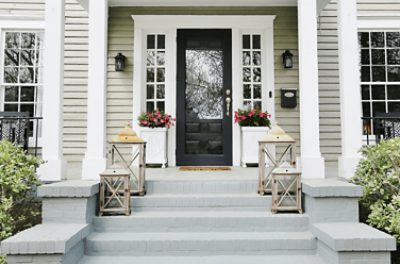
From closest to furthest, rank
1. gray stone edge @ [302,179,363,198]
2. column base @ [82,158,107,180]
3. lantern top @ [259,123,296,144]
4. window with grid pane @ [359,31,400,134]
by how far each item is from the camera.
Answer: gray stone edge @ [302,179,363,198]
lantern top @ [259,123,296,144]
column base @ [82,158,107,180]
window with grid pane @ [359,31,400,134]

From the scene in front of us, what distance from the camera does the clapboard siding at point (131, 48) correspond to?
5.21 m

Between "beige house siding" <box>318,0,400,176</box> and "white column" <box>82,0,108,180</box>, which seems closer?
"white column" <box>82,0,108,180</box>

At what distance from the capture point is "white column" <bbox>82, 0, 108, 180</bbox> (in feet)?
11.2

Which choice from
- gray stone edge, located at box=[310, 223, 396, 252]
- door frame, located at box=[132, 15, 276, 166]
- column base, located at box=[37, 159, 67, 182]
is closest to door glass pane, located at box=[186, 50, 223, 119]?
door frame, located at box=[132, 15, 276, 166]

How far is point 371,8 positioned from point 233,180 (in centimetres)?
417

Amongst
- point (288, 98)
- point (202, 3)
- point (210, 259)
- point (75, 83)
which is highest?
point (202, 3)

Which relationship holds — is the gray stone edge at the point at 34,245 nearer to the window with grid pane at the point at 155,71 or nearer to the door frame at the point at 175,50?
the door frame at the point at 175,50

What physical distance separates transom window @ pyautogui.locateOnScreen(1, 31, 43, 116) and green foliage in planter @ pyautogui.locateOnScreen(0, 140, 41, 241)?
2584 mm

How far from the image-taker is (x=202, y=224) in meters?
2.84

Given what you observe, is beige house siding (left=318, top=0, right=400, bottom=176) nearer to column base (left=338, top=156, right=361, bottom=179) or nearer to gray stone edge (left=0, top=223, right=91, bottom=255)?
column base (left=338, top=156, right=361, bottom=179)

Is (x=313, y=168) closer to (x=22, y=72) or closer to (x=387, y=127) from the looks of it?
(x=387, y=127)

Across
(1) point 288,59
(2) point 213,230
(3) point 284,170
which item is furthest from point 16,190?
(1) point 288,59

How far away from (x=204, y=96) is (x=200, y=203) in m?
2.63

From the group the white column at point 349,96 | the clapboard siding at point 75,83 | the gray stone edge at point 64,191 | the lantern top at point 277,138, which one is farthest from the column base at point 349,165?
the clapboard siding at point 75,83
